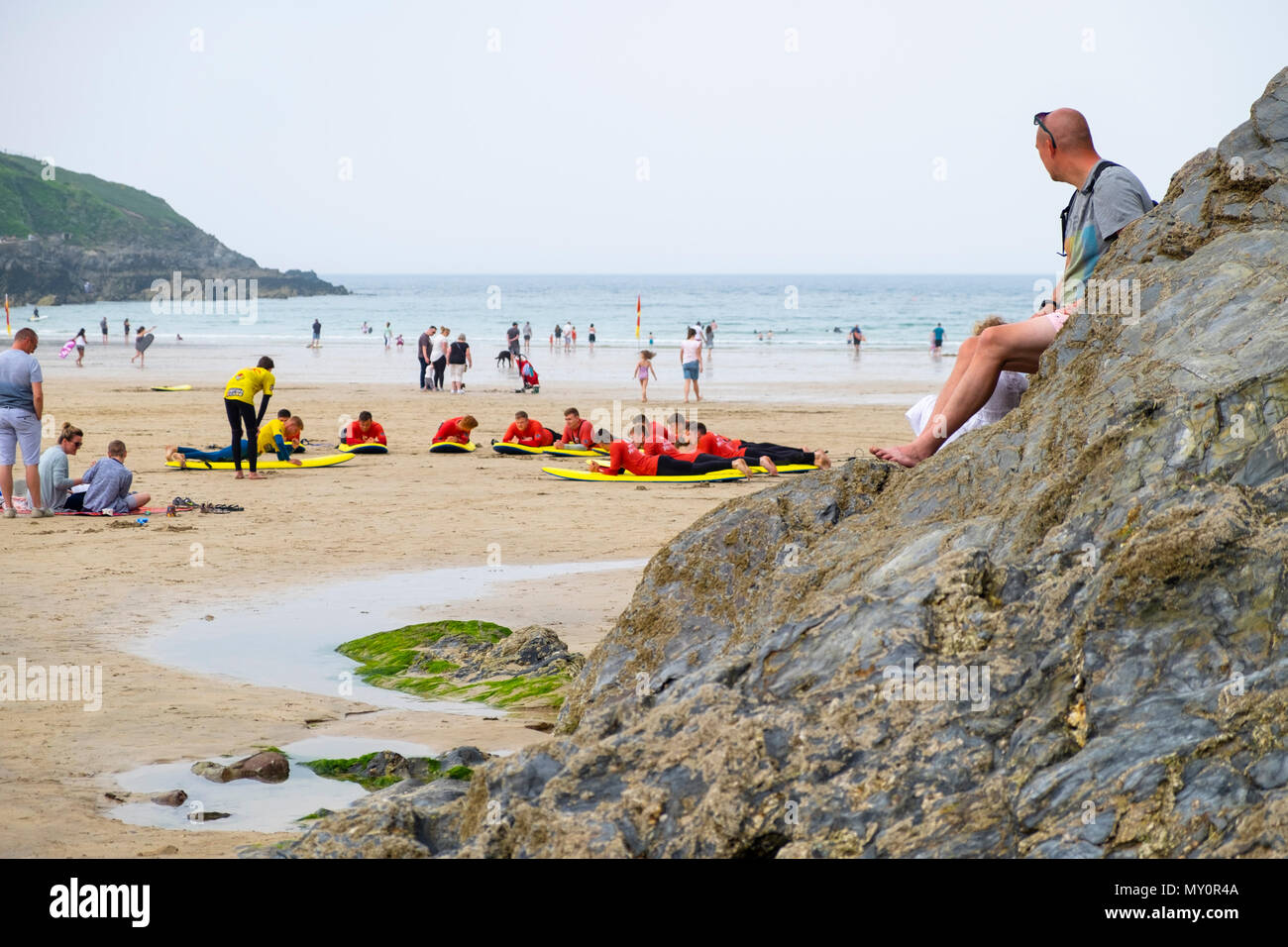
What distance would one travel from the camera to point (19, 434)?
547 inches

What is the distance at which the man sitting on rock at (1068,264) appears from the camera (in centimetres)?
547

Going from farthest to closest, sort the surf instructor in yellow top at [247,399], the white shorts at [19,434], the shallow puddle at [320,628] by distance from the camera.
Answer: the surf instructor in yellow top at [247,399], the white shorts at [19,434], the shallow puddle at [320,628]

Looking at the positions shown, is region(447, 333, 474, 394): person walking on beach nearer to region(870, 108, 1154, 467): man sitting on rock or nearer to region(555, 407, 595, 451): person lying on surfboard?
region(555, 407, 595, 451): person lying on surfboard

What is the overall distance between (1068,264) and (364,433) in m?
16.8

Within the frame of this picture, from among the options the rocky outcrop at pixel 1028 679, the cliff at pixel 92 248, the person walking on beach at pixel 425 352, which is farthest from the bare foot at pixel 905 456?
the cliff at pixel 92 248

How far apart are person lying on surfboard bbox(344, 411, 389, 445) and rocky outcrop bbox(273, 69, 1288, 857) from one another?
16685 mm

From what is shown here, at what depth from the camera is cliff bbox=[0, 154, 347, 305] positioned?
108 m

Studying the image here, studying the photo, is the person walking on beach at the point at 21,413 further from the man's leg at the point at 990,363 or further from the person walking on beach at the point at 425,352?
the person walking on beach at the point at 425,352

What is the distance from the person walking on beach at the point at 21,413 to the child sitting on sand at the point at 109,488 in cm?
54

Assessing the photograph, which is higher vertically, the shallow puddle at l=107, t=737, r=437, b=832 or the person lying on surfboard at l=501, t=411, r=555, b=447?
the person lying on surfboard at l=501, t=411, r=555, b=447

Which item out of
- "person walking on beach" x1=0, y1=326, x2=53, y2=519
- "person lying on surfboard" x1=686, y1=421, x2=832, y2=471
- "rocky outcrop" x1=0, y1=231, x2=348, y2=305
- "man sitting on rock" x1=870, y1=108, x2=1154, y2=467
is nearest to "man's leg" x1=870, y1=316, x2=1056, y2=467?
"man sitting on rock" x1=870, y1=108, x2=1154, y2=467

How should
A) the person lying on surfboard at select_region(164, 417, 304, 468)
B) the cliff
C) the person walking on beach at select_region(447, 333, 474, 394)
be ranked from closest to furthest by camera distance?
1. the person lying on surfboard at select_region(164, 417, 304, 468)
2. the person walking on beach at select_region(447, 333, 474, 394)
3. the cliff

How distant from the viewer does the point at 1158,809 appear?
10.9 ft
